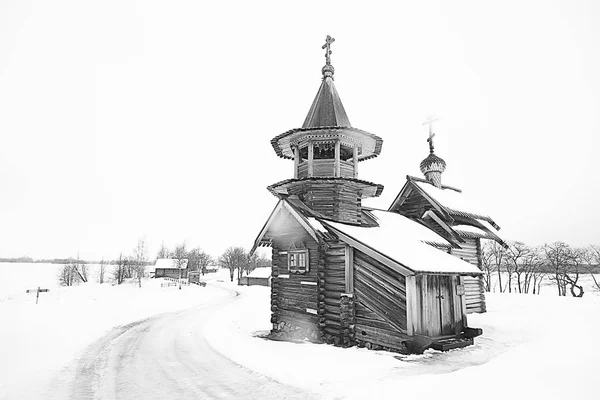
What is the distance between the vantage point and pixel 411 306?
38.7ft

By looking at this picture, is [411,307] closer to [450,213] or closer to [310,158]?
[310,158]

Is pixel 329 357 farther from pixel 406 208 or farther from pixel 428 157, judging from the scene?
pixel 428 157

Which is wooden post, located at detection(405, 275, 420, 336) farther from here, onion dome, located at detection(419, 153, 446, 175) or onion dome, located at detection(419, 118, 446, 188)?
onion dome, located at detection(419, 153, 446, 175)

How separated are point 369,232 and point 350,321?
3820mm

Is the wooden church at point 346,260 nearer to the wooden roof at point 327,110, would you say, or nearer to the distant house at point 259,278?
the wooden roof at point 327,110

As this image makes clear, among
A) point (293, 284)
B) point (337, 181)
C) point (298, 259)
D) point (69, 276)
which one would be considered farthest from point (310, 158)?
point (69, 276)

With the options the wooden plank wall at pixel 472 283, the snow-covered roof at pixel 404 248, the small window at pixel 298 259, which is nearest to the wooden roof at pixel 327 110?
the snow-covered roof at pixel 404 248

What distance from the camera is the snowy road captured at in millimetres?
7688

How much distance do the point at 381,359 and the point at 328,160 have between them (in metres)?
8.92

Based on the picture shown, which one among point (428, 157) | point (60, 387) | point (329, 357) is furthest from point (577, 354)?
point (428, 157)

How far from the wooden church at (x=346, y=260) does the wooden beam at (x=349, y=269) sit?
0.04 meters

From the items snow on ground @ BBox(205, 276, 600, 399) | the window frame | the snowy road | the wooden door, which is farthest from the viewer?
the window frame

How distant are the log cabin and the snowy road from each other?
14354 millimetres

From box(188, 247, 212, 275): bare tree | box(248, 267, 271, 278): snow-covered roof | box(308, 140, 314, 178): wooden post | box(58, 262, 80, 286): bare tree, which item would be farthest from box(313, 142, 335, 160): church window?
box(188, 247, 212, 275): bare tree
